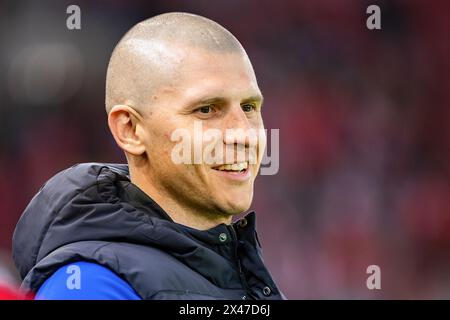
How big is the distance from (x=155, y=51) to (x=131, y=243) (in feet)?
1.57

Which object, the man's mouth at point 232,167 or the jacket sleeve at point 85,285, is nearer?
the jacket sleeve at point 85,285

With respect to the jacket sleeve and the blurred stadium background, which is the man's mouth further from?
the blurred stadium background

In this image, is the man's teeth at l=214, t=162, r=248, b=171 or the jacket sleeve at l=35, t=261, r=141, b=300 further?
the man's teeth at l=214, t=162, r=248, b=171

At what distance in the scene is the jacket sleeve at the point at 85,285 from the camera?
175 cm

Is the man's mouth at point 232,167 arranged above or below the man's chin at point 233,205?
above

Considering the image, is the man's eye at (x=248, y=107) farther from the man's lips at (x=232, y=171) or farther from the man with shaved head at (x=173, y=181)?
the man's lips at (x=232, y=171)

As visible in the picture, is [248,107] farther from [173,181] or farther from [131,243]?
[131,243]

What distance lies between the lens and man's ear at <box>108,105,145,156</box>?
2.06 m

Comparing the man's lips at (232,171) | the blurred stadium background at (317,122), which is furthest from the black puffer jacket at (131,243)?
the blurred stadium background at (317,122)

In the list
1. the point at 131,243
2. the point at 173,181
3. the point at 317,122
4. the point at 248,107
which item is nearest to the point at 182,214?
the point at 173,181

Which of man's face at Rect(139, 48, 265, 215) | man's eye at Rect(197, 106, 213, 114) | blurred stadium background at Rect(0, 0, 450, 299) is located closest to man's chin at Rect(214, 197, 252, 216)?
man's face at Rect(139, 48, 265, 215)

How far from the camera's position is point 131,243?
6.26 feet
